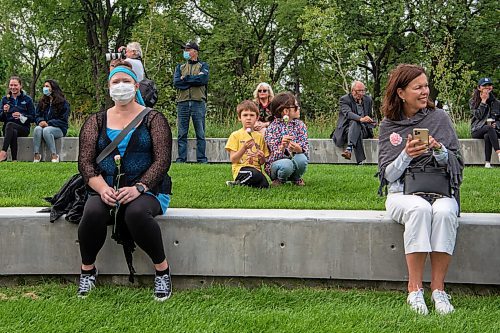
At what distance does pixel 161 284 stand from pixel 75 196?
90 centimetres

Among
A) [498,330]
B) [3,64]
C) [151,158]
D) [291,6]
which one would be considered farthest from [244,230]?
[291,6]

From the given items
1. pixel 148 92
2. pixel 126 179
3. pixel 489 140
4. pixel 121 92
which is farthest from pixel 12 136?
pixel 489 140

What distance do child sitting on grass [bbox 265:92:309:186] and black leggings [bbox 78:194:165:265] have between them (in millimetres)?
2677

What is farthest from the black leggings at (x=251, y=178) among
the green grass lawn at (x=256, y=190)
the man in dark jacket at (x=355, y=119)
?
the man in dark jacket at (x=355, y=119)

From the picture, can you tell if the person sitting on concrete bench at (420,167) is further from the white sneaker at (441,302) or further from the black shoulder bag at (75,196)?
the black shoulder bag at (75,196)

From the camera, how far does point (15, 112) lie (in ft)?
35.2

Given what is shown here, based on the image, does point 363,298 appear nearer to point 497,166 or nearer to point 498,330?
point 498,330

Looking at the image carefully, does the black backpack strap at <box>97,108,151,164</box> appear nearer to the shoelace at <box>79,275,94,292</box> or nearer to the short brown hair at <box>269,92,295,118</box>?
the shoelace at <box>79,275,94,292</box>

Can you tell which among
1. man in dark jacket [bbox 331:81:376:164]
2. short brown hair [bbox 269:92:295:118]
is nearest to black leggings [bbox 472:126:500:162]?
man in dark jacket [bbox 331:81:376:164]

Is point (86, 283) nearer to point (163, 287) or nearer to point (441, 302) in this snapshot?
point (163, 287)

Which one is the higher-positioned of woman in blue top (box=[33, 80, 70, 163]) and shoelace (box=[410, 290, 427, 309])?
woman in blue top (box=[33, 80, 70, 163])

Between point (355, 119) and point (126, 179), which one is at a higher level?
point (355, 119)

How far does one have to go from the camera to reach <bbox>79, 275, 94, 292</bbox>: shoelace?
13.0 feet

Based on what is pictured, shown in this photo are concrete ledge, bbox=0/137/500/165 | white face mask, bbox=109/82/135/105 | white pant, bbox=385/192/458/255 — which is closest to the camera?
white pant, bbox=385/192/458/255
